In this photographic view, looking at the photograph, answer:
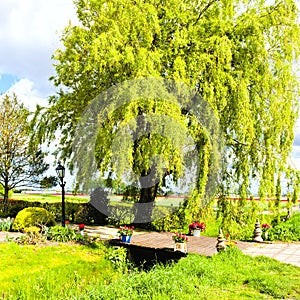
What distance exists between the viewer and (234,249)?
28.6 feet

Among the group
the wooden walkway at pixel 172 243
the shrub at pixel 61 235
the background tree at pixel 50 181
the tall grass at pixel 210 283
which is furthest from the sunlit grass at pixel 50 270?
the background tree at pixel 50 181

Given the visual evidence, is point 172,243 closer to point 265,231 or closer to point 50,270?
point 265,231

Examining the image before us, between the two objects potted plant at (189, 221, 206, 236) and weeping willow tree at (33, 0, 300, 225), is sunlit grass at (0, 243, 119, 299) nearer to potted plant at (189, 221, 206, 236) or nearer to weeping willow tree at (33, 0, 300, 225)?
weeping willow tree at (33, 0, 300, 225)

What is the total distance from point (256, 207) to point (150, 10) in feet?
23.0

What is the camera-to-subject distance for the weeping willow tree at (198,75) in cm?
1014

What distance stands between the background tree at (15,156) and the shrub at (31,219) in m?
6.13

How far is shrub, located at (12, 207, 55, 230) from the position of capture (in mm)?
11898

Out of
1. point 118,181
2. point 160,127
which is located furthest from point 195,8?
point 118,181

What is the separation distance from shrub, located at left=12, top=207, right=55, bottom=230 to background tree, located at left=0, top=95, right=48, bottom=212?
6.13 metres

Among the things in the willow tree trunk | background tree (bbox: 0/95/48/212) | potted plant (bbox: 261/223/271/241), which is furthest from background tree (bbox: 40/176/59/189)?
potted plant (bbox: 261/223/271/241)

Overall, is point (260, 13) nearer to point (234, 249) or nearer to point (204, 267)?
point (234, 249)

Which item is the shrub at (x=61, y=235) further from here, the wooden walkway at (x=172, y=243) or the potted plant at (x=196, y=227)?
the potted plant at (x=196, y=227)

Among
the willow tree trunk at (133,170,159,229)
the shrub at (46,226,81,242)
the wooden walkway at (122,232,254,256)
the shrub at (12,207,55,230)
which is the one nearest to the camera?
the wooden walkway at (122,232,254,256)

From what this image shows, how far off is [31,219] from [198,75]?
7.35 m
